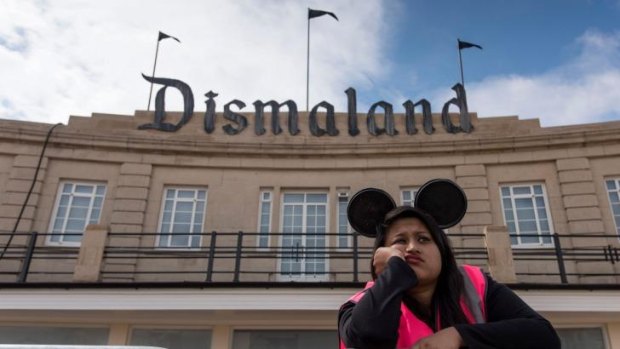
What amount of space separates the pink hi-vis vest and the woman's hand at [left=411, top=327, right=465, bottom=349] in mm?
165

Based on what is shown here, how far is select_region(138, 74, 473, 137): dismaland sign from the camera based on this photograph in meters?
14.4

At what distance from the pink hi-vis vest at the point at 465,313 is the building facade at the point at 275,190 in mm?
8913

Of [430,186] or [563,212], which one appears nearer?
[430,186]

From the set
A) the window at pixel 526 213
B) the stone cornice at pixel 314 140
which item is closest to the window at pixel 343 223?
the stone cornice at pixel 314 140

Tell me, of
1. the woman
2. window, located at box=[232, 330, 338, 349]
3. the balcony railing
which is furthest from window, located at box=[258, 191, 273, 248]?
the woman

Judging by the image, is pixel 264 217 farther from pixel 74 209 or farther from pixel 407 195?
pixel 74 209

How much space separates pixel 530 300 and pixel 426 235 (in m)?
8.35

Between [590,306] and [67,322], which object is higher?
[590,306]

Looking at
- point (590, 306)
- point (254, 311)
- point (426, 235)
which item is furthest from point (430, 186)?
point (590, 306)

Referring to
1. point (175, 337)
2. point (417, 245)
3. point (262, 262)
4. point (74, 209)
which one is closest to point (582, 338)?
point (262, 262)

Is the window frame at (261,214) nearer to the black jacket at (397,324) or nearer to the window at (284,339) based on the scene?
the window at (284,339)

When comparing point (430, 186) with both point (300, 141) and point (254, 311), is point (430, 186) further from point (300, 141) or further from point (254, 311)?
point (300, 141)

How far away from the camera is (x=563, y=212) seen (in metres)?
12.4

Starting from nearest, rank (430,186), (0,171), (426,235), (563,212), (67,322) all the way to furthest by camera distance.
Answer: (426,235) < (430,186) < (67,322) < (563,212) < (0,171)
